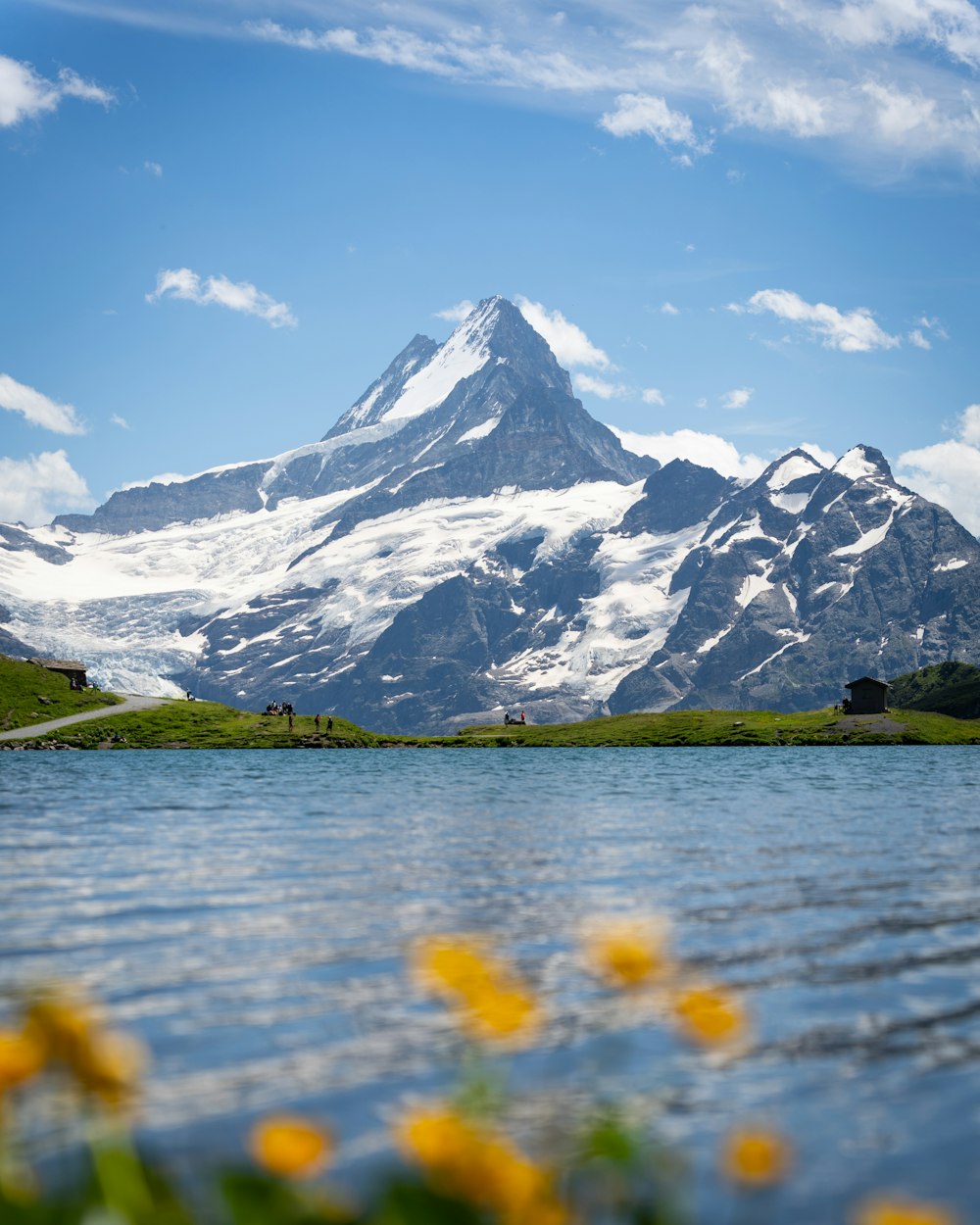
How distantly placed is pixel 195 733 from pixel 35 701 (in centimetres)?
2511

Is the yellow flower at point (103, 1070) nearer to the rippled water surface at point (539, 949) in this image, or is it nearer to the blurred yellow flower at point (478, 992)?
the blurred yellow flower at point (478, 992)

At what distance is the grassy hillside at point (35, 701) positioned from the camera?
178 metres

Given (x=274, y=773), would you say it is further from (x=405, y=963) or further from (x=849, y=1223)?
(x=849, y=1223)

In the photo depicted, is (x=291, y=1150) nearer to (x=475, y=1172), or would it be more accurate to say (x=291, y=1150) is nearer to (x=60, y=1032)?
(x=475, y=1172)

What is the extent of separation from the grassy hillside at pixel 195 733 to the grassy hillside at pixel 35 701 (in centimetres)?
805

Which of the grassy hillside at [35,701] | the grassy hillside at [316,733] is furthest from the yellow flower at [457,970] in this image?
the grassy hillside at [35,701]

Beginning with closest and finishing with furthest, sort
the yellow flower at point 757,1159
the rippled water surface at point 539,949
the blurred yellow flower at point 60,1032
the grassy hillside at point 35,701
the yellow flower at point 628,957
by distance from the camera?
the blurred yellow flower at point 60,1032, the yellow flower at point 757,1159, the yellow flower at point 628,957, the rippled water surface at point 539,949, the grassy hillside at point 35,701

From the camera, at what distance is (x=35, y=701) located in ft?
612

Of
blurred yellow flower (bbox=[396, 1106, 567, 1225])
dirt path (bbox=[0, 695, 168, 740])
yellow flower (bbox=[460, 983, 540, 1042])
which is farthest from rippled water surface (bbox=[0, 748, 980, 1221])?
dirt path (bbox=[0, 695, 168, 740])

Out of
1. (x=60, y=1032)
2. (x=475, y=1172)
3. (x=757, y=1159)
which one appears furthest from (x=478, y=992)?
(x=60, y=1032)

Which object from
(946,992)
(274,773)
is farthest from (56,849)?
(274,773)

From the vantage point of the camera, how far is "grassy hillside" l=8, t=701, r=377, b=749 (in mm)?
168625

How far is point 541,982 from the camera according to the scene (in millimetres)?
21203

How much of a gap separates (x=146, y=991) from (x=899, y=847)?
29648 millimetres
